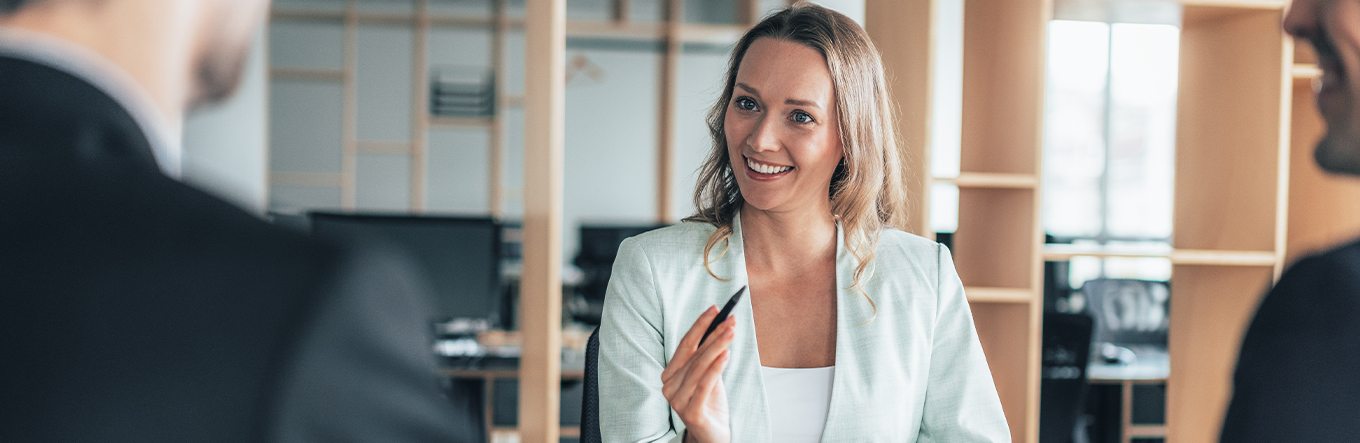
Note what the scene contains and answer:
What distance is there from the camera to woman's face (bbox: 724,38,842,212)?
161cm

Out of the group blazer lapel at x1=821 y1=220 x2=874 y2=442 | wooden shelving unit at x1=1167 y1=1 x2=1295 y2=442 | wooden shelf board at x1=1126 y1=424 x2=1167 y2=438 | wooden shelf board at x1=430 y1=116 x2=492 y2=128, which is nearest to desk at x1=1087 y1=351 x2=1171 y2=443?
wooden shelf board at x1=1126 y1=424 x2=1167 y2=438

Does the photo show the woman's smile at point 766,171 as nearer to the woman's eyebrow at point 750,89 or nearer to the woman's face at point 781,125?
the woman's face at point 781,125

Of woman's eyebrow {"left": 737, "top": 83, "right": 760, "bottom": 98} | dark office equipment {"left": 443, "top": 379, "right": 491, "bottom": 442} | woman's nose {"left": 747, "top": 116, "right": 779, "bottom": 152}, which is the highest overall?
woman's eyebrow {"left": 737, "top": 83, "right": 760, "bottom": 98}

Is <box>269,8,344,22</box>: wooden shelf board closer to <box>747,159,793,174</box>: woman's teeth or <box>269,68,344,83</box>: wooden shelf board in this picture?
<box>269,68,344,83</box>: wooden shelf board

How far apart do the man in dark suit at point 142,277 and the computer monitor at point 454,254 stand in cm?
263

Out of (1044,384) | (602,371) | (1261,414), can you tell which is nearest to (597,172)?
(1044,384)

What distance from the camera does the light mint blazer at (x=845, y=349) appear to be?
4.91 feet

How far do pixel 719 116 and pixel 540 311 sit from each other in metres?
1.02

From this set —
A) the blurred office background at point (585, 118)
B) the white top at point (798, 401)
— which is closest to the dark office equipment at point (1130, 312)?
the blurred office background at point (585, 118)

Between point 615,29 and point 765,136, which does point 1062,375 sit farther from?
point 615,29

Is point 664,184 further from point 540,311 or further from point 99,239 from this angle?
point 99,239

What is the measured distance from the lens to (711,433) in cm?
135

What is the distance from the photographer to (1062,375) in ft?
10.4

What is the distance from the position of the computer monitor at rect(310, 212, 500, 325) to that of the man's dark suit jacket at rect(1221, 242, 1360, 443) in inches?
101
